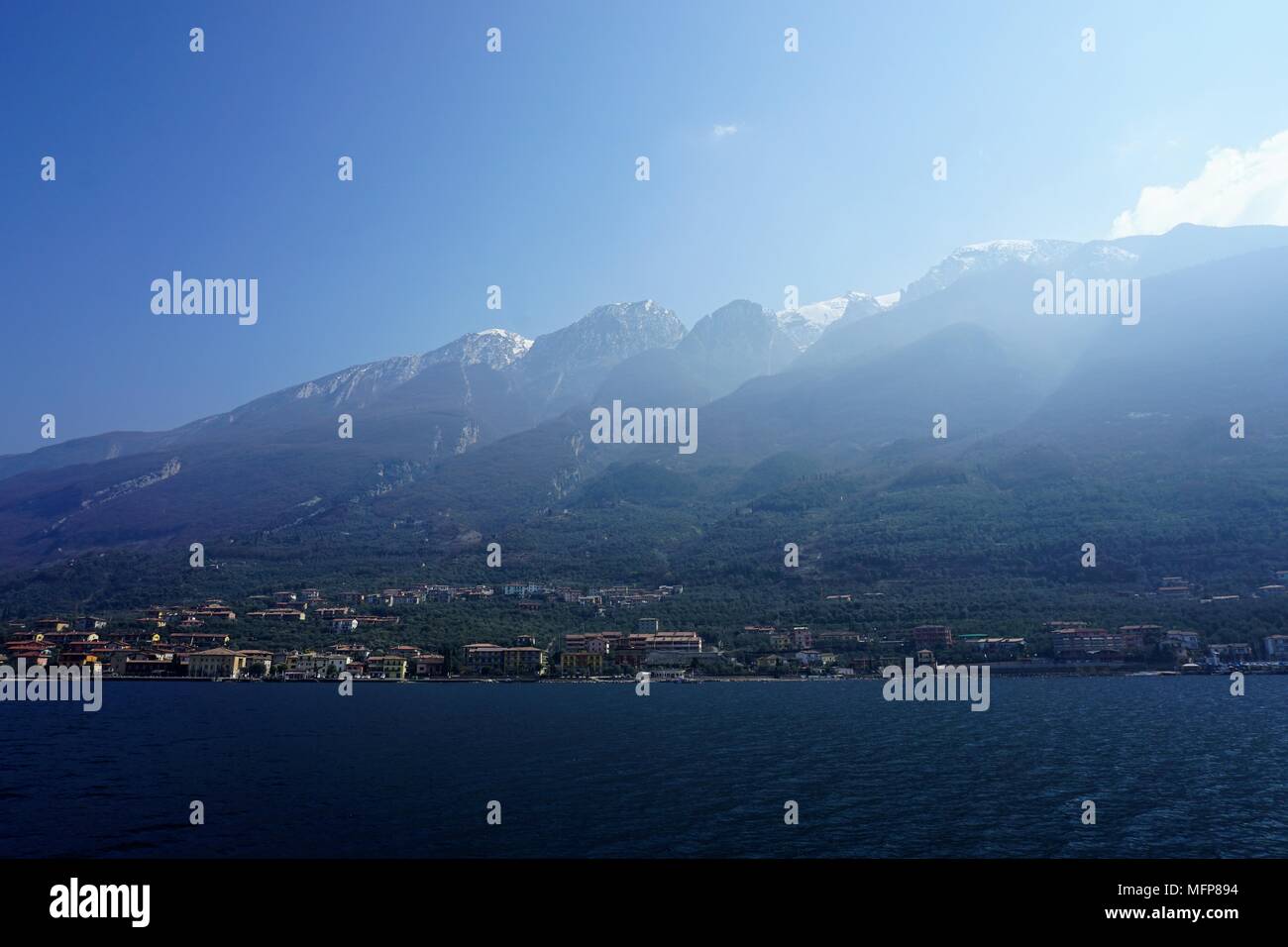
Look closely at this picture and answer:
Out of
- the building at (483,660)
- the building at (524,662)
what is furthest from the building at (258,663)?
the building at (524,662)

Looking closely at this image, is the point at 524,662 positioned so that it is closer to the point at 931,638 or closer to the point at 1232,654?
the point at 931,638

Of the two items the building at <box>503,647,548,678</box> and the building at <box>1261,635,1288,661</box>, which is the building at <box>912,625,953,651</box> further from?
the building at <box>503,647,548,678</box>

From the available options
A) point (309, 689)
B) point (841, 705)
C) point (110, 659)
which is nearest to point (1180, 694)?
point (841, 705)

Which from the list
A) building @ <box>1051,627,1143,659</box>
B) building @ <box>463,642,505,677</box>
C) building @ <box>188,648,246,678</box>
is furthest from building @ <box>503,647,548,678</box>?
building @ <box>1051,627,1143,659</box>

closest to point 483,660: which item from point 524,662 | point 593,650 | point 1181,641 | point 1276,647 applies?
point 524,662

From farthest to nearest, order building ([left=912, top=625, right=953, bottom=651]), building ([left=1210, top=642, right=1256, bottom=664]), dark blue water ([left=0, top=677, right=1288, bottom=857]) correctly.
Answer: building ([left=912, top=625, right=953, bottom=651]) < building ([left=1210, top=642, right=1256, bottom=664]) < dark blue water ([left=0, top=677, right=1288, bottom=857])

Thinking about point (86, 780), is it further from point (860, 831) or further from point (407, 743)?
point (860, 831)

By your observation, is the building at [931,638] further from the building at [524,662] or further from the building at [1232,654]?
the building at [524,662]

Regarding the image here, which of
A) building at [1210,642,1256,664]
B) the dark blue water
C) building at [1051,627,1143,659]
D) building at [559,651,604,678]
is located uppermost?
the dark blue water
